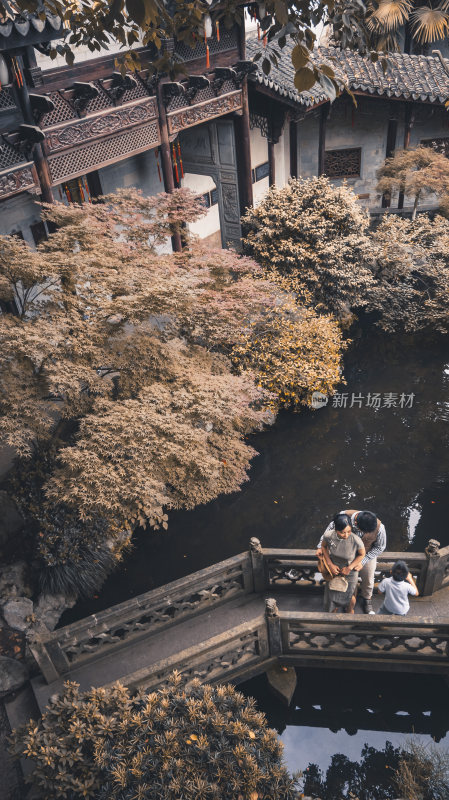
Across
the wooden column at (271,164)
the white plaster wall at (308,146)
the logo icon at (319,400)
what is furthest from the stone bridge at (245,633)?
the white plaster wall at (308,146)

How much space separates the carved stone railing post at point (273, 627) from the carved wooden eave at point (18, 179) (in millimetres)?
7456

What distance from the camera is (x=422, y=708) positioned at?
7.16m

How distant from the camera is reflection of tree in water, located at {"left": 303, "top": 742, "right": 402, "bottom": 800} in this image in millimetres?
6312

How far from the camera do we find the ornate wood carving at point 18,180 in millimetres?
8914

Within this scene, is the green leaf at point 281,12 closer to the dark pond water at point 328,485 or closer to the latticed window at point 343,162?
the dark pond water at point 328,485

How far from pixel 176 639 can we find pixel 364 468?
5.85 meters

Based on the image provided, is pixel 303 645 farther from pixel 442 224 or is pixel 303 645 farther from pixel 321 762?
pixel 442 224

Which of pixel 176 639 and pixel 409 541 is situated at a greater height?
pixel 176 639

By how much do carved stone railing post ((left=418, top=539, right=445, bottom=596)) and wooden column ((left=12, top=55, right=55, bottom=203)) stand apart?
27.4 feet

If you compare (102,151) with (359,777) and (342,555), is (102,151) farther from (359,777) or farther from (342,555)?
(359,777)

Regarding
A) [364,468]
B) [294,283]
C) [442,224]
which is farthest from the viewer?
[442,224]

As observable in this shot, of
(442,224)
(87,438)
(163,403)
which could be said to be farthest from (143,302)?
(442,224)

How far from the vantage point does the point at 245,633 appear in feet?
21.7

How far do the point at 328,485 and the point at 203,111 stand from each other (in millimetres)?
9121
